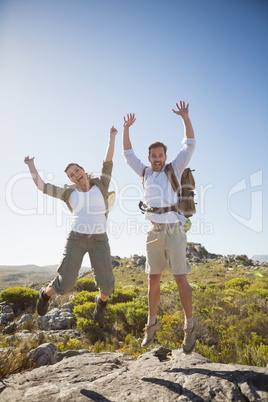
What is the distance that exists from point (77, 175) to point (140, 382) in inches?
115

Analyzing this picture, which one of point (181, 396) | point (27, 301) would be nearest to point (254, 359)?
point (181, 396)

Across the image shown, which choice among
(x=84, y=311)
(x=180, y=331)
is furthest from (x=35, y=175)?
(x=84, y=311)

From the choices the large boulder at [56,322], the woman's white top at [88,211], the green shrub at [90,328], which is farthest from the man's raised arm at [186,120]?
the large boulder at [56,322]

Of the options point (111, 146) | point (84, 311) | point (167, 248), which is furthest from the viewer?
point (84, 311)

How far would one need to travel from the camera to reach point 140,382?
2629 millimetres

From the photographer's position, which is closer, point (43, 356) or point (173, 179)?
point (173, 179)

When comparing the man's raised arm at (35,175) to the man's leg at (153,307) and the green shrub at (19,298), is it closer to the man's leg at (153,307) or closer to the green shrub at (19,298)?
the man's leg at (153,307)

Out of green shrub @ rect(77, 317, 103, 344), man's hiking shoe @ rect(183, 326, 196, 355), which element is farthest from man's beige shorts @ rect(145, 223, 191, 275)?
green shrub @ rect(77, 317, 103, 344)

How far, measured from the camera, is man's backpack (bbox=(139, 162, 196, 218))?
10.5 ft

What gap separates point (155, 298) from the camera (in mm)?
3252

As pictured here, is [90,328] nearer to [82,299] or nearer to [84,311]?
[84,311]

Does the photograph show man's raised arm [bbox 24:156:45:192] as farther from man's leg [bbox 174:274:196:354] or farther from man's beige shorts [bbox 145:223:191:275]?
man's leg [bbox 174:274:196:354]

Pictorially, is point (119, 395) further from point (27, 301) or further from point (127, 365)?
point (27, 301)

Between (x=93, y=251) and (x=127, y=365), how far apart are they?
68.5 inches
